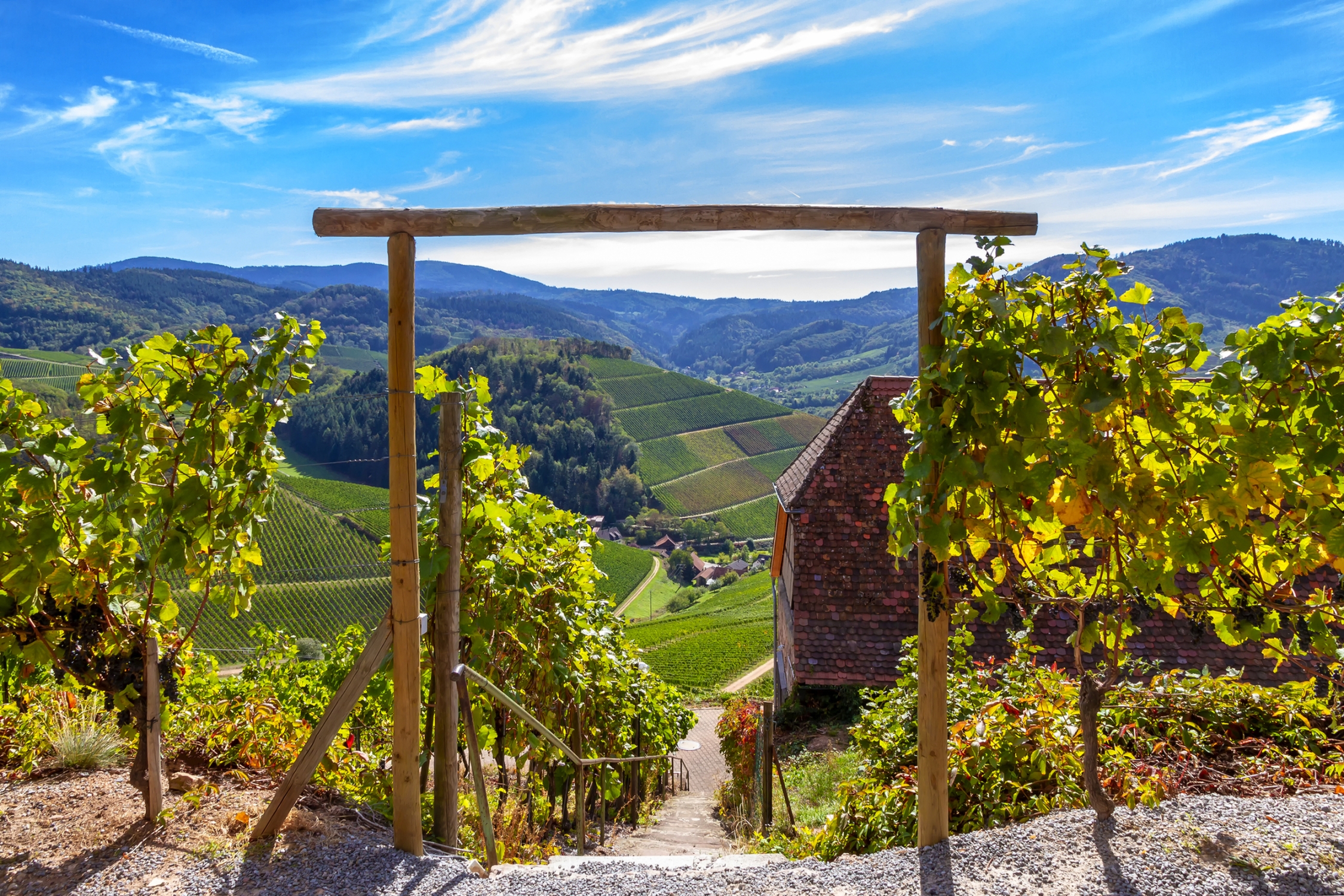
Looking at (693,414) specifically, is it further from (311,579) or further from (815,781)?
(815,781)

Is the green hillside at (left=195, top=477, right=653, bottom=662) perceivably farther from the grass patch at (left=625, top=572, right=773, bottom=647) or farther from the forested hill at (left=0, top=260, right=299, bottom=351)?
the forested hill at (left=0, top=260, right=299, bottom=351)

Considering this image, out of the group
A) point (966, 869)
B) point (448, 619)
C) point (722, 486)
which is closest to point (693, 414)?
point (722, 486)

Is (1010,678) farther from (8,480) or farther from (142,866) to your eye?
(8,480)

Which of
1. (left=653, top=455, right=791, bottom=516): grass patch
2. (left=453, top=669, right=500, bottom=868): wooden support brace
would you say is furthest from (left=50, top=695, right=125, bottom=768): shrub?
(left=653, top=455, right=791, bottom=516): grass patch

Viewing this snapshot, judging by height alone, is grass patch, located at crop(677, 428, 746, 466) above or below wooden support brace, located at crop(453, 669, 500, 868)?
below

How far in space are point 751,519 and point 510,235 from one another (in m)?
102

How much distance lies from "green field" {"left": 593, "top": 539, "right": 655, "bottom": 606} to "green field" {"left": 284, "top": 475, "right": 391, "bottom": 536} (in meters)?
20.7

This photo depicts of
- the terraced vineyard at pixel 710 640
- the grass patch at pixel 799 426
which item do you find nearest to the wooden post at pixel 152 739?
the terraced vineyard at pixel 710 640

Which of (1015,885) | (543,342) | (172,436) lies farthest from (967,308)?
(543,342)

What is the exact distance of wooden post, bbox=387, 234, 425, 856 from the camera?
3.42 metres

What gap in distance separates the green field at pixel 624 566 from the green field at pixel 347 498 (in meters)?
20.7

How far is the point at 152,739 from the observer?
3.23m

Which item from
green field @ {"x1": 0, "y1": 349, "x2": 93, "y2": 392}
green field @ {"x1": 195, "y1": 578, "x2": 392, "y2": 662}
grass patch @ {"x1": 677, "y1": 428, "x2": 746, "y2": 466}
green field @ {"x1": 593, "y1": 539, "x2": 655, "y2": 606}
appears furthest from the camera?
grass patch @ {"x1": 677, "y1": 428, "x2": 746, "y2": 466}

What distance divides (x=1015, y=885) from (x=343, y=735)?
3.28 meters
